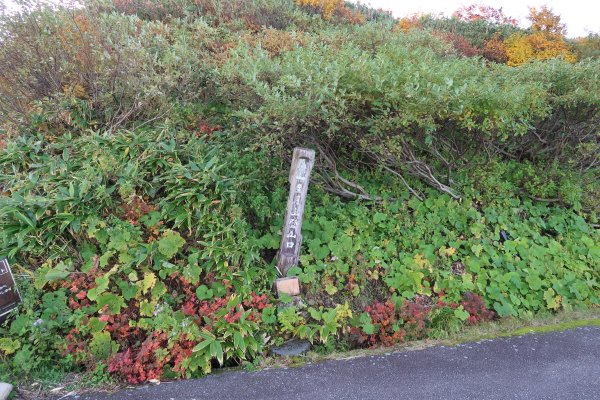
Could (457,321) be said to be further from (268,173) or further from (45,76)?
(45,76)

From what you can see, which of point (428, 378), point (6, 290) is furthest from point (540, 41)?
point (6, 290)

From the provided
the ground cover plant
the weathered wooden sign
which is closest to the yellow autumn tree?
the ground cover plant

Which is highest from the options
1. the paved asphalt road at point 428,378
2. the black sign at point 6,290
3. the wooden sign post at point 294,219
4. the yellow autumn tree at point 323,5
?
the yellow autumn tree at point 323,5

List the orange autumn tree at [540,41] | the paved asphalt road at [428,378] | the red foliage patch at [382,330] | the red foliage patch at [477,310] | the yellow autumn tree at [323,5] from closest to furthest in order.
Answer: the paved asphalt road at [428,378] → the red foliage patch at [382,330] → the red foliage patch at [477,310] → the yellow autumn tree at [323,5] → the orange autumn tree at [540,41]

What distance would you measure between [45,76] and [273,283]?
11.4 ft

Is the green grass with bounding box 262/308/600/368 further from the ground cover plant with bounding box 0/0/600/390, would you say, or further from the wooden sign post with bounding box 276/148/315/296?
the wooden sign post with bounding box 276/148/315/296

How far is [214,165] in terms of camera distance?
14.2ft

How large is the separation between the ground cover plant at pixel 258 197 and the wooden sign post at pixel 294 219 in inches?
6.7

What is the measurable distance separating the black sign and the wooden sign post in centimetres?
211

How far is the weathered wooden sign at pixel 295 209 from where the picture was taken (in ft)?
13.3

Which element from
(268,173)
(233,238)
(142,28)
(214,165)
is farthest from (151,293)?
(142,28)

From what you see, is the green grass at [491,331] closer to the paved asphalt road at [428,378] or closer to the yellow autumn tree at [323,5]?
the paved asphalt road at [428,378]

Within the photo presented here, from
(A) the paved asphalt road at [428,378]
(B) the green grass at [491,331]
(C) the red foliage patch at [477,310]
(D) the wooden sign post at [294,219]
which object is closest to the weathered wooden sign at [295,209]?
(D) the wooden sign post at [294,219]

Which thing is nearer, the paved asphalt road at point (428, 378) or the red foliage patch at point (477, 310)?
the paved asphalt road at point (428, 378)
